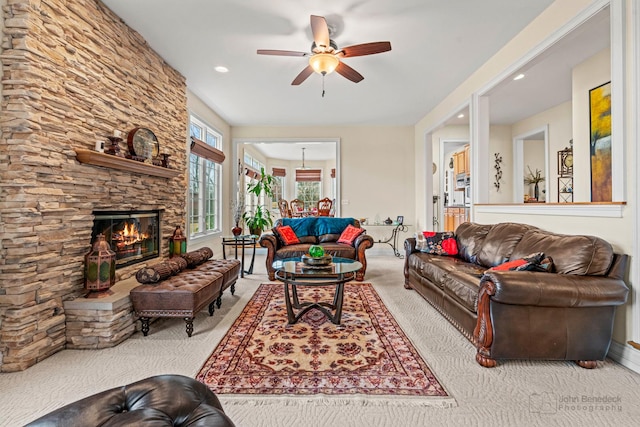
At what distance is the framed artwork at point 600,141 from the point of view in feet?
10.9

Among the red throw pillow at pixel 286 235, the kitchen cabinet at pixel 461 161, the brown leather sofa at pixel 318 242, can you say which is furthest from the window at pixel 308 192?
the red throw pillow at pixel 286 235

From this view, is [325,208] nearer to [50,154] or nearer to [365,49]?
[365,49]

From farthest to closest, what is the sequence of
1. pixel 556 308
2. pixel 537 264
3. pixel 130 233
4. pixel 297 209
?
pixel 297 209
pixel 130 233
pixel 537 264
pixel 556 308

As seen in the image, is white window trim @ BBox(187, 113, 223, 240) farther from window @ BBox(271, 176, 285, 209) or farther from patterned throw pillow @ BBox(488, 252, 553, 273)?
window @ BBox(271, 176, 285, 209)

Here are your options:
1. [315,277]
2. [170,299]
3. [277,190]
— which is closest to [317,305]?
[315,277]

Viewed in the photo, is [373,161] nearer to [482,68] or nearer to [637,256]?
[482,68]

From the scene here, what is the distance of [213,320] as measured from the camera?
292cm

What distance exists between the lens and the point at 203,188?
A: 217 inches

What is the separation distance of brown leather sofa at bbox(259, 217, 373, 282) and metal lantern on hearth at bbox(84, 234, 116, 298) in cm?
215

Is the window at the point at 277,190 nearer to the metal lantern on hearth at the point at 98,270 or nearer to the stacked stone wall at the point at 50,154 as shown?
the stacked stone wall at the point at 50,154

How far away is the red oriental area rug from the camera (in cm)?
181

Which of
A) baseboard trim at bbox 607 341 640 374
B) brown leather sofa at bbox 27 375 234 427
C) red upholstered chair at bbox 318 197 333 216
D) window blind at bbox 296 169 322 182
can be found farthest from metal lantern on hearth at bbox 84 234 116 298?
window blind at bbox 296 169 322 182

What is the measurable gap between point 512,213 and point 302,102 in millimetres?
3712

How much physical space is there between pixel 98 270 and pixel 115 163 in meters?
0.95
